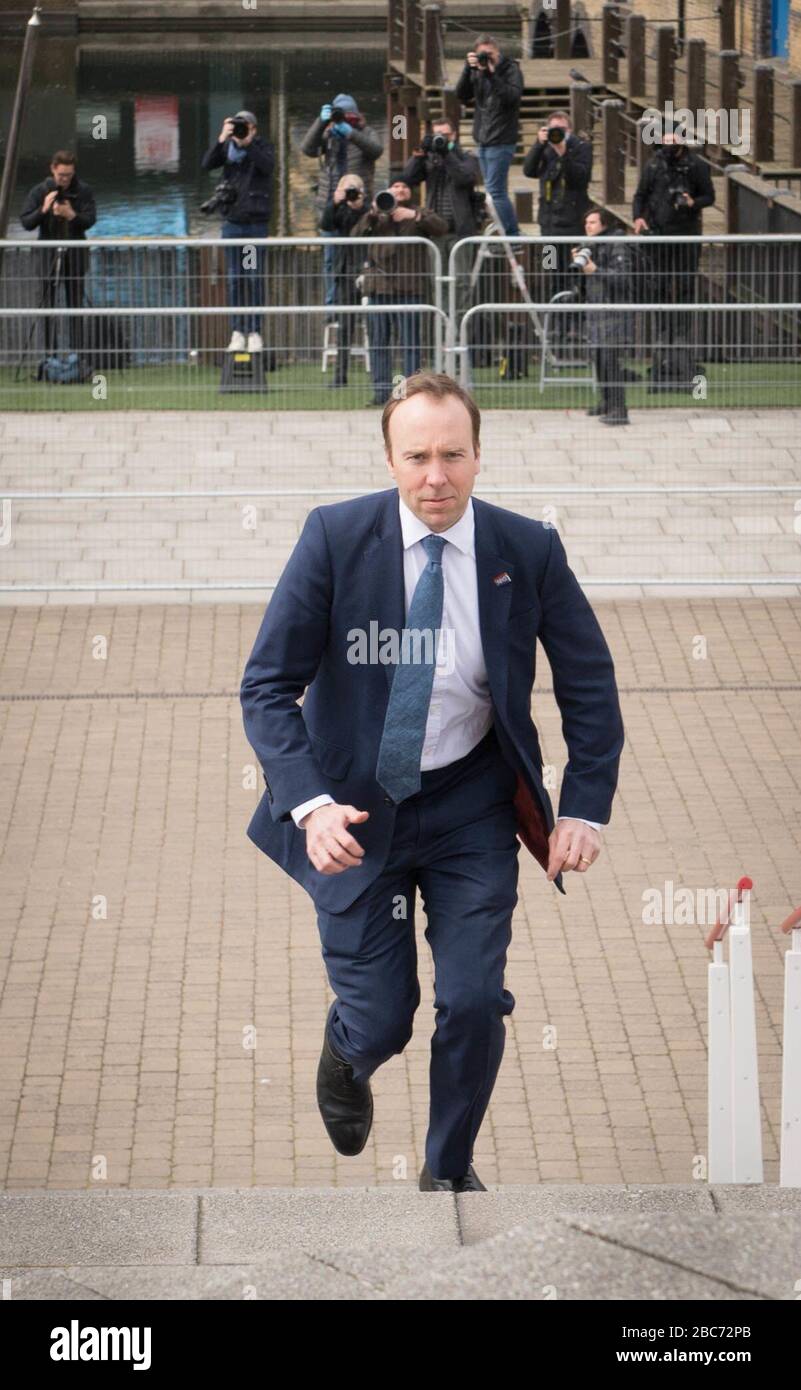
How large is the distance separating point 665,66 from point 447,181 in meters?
7.48

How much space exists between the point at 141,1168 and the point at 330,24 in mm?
48402

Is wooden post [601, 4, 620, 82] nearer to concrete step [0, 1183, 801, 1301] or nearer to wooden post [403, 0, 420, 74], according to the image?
wooden post [403, 0, 420, 74]

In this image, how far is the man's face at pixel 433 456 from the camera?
4.59 m

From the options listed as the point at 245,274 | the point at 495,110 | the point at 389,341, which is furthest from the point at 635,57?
the point at 389,341

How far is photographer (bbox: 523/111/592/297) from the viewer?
1739 centimetres

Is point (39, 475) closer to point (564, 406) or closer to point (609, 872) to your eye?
point (564, 406)

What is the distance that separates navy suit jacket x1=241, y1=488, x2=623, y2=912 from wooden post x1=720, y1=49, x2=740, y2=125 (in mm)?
18779

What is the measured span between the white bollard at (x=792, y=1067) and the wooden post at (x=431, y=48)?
24.5m

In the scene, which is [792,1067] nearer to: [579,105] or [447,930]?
[447,930]

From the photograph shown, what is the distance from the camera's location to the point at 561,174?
57.2 ft

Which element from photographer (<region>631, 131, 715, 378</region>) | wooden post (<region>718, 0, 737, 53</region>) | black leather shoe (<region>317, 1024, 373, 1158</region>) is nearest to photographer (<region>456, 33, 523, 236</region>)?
photographer (<region>631, 131, 715, 378</region>)

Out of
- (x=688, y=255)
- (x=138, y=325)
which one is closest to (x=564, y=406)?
(x=688, y=255)

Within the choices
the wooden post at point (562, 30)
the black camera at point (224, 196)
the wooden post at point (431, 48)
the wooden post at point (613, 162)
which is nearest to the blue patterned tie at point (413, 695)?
the black camera at point (224, 196)
